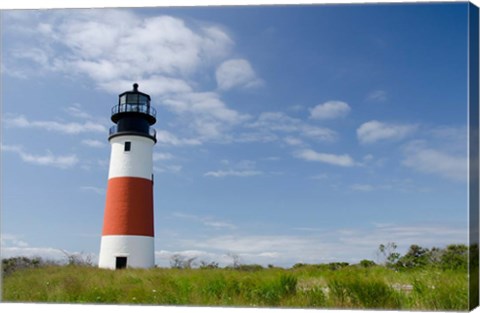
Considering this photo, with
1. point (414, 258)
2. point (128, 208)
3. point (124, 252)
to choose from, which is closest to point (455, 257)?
point (414, 258)

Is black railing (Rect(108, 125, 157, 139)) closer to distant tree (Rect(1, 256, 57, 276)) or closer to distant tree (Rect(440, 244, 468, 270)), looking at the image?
distant tree (Rect(1, 256, 57, 276))

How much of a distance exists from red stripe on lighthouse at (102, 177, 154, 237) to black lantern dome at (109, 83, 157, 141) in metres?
1.28

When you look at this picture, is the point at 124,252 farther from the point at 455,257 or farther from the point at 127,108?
the point at 455,257

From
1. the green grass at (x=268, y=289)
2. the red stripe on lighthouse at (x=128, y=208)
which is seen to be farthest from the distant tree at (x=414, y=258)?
the red stripe on lighthouse at (x=128, y=208)

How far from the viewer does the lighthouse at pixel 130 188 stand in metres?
13.2

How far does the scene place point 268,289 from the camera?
8055 mm

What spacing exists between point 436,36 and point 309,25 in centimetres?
228

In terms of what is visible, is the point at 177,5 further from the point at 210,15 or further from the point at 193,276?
the point at 193,276

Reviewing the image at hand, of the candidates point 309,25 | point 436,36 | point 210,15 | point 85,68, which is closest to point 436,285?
point 436,36

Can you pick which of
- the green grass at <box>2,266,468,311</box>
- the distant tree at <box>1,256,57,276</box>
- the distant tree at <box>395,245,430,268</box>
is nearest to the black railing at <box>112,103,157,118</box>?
the distant tree at <box>1,256,57,276</box>

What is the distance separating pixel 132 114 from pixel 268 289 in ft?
24.6

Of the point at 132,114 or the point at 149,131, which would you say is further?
the point at 149,131

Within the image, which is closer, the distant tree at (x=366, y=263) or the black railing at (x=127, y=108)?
the distant tree at (x=366, y=263)

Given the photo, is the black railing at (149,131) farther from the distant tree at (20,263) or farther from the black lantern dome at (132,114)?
the distant tree at (20,263)
